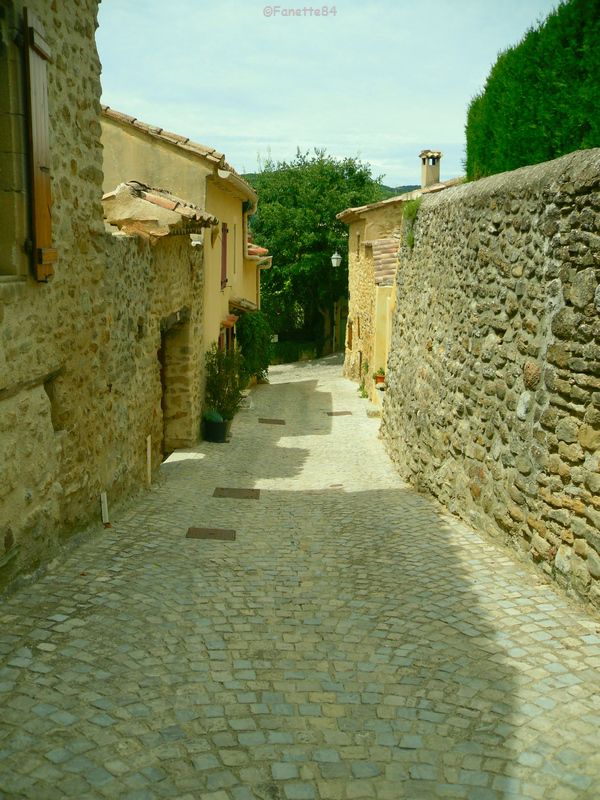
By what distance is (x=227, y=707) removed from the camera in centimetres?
399

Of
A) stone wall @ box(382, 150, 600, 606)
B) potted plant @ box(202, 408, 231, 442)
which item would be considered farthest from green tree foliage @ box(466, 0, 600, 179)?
potted plant @ box(202, 408, 231, 442)

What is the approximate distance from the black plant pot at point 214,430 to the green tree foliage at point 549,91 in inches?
259

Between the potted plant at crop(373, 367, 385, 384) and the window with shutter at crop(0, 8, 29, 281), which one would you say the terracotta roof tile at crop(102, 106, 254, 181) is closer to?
the potted plant at crop(373, 367, 385, 384)

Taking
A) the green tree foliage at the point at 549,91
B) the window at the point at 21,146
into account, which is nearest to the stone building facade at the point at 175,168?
the green tree foliage at the point at 549,91

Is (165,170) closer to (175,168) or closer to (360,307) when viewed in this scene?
(175,168)

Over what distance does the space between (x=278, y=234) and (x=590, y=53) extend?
86.0 feet

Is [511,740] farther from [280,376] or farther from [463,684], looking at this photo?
[280,376]

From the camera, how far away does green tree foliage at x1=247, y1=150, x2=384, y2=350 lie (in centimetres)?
3169

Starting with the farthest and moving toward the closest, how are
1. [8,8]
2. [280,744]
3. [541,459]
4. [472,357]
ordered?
[472,357], [541,459], [8,8], [280,744]

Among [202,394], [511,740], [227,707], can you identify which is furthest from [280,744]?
[202,394]

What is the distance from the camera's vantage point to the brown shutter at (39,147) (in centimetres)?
501

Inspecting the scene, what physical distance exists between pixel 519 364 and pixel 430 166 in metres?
17.2

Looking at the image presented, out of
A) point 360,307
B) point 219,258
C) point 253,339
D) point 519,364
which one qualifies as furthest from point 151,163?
point 360,307

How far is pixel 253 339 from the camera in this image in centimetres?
2069
